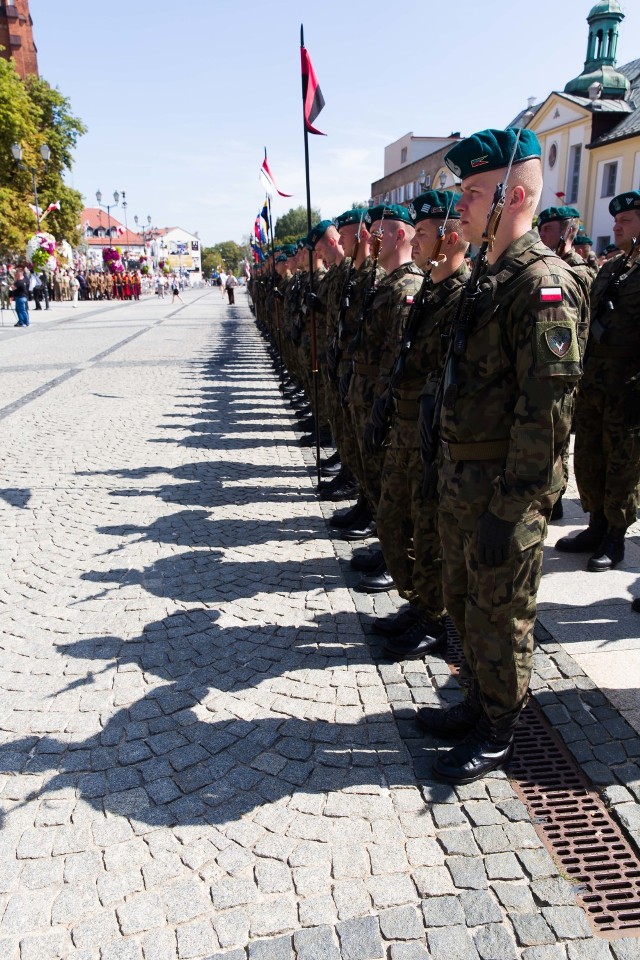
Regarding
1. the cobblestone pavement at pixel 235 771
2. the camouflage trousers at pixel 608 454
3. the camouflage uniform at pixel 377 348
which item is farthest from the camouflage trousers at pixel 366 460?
the camouflage trousers at pixel 608 454

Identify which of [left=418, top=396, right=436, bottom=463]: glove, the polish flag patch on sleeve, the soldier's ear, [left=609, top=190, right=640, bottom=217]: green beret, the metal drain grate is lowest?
the metal drain grate

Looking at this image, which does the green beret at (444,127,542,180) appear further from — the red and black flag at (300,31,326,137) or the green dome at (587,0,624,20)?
the green dome at (587,0,624,20)

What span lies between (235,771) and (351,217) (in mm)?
4344

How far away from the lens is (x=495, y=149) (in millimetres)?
2416

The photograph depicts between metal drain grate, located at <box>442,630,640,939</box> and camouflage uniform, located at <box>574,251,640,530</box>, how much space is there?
76.7 inches

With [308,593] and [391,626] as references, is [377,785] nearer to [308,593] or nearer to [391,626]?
[391,626]

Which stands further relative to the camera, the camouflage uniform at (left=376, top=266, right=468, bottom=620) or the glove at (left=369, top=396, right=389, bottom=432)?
the glove at (left=369, top=396, right=389, bottom=432)

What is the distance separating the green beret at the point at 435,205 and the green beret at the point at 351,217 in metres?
1.75

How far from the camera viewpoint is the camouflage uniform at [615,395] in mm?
4266

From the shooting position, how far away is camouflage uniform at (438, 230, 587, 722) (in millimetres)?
2170

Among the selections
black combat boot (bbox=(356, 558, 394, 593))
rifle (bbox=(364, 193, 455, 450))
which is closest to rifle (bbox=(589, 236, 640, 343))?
rifle (bbox=(364, 193, 455, 450))

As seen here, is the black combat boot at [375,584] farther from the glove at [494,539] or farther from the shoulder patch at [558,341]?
the shoulder patch at [558,341]

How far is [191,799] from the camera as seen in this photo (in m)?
2.58

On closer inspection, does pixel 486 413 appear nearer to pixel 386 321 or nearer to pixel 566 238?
pixel 386 321
